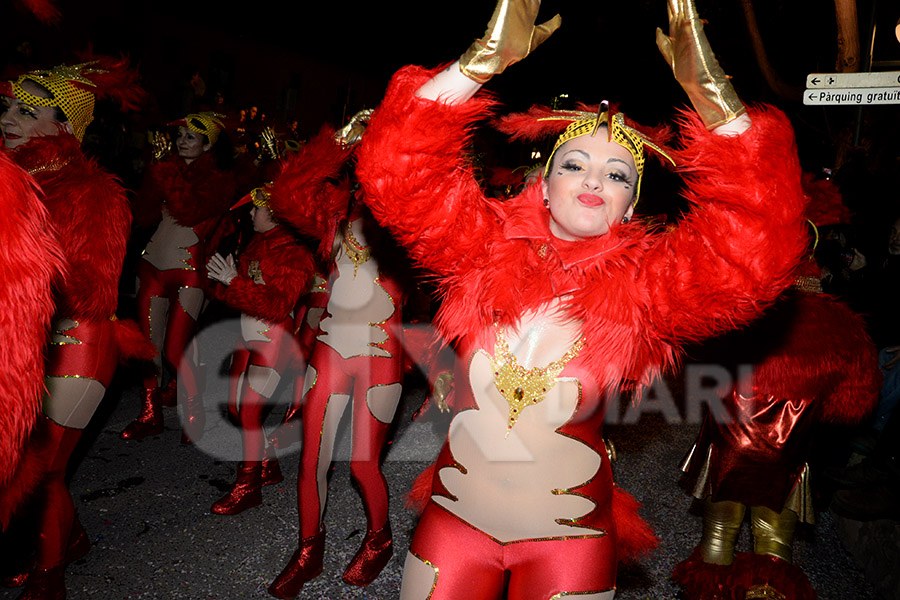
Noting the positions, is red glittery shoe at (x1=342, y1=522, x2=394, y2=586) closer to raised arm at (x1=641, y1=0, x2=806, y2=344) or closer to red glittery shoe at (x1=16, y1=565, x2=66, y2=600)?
red glittery shoe at (x1=16, y1=565, x2=66, y2=600)

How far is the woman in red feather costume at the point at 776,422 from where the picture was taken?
276 cm

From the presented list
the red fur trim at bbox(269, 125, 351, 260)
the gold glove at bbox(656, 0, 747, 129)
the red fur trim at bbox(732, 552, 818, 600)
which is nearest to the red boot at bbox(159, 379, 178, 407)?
the red fur trim at bbox(269, 125, 351, 260)

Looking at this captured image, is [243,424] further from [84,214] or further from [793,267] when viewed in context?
[793,267]

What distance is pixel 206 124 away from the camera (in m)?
4.90

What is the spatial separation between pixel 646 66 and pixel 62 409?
1460 cm

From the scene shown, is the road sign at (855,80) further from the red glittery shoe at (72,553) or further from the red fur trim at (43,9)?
the red glittery shoe at (72,553)

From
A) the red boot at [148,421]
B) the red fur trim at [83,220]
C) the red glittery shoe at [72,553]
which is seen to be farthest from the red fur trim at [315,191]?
the red boot at [148,421]

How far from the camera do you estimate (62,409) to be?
2.68 metres

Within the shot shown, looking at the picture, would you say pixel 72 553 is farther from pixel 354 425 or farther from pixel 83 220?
pixel 83 220

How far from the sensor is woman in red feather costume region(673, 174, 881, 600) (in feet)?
9.06

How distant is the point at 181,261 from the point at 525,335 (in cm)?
373

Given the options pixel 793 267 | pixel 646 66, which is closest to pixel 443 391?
pixel 793 267

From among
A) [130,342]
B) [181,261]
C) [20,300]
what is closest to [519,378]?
[20,300]

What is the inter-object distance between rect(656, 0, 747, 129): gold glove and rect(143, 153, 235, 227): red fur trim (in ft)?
13.1
